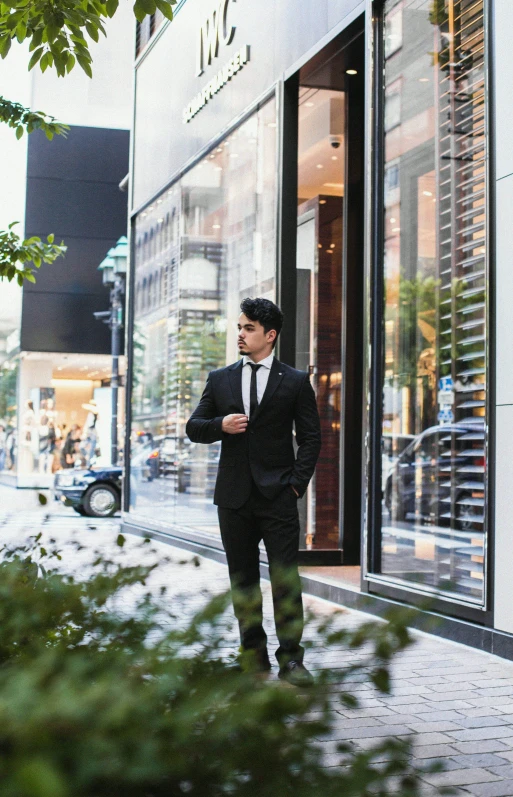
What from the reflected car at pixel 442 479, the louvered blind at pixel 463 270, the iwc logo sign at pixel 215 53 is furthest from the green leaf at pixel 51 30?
the iwc logo sign at pixel 215 53

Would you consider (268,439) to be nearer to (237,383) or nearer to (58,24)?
(237,383)

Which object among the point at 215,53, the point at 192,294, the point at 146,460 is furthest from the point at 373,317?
the point at 146,460

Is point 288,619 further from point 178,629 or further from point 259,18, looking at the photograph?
point 259,18

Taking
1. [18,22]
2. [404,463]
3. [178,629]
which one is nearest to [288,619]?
[178,629]

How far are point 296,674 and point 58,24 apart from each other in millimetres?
3821

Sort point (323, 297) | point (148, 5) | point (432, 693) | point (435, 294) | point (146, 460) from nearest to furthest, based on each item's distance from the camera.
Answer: point (148, 5) → point (432, 693) → point (435, 294) → point (323, 297) → point (146, 460)

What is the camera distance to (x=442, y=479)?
Answer: 700cm

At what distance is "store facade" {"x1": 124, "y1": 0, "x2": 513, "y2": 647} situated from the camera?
6.47 metres

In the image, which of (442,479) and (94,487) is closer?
(442,479)

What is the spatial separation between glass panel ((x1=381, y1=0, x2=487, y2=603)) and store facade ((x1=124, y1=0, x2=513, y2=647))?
2 cm

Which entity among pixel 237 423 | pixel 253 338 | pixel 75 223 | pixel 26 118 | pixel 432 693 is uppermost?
pixel 75 223

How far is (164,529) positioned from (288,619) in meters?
12.1

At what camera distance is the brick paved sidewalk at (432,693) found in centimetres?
229

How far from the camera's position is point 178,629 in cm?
143
